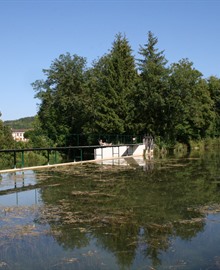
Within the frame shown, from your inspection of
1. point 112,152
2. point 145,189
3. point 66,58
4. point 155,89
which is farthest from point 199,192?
point 66,58

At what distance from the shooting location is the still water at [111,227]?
5555 millimetres

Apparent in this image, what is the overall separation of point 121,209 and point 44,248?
360cm

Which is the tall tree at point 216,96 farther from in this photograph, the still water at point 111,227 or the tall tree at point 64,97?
the still water at point 111,227

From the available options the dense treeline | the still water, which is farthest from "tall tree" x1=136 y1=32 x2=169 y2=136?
the still water

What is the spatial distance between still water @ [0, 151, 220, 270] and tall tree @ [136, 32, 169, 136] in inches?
1114

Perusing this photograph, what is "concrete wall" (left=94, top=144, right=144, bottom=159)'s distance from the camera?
32688 mm

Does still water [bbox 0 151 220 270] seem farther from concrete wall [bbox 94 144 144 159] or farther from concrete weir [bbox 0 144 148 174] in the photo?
concrete wall [bbox 94 144 144 159]

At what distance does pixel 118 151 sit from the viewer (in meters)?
36.0

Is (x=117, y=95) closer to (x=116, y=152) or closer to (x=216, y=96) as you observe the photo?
(x=116, y=152)

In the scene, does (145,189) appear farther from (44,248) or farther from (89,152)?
(89,152)

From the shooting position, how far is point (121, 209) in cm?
945

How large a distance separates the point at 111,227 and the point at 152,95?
1339 inches

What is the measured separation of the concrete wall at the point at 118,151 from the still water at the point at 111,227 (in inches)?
748

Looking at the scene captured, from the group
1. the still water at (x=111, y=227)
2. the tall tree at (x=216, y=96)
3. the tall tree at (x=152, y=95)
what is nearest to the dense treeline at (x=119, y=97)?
the tall tree at (x=152, y=95)
